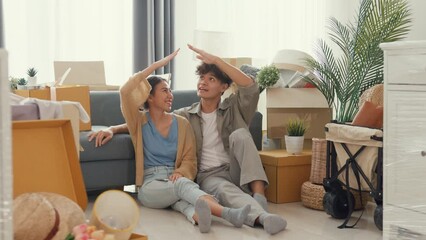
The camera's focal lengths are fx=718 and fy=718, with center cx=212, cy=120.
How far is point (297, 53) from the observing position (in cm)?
451

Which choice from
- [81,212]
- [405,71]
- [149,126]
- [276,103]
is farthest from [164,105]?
[81,212]

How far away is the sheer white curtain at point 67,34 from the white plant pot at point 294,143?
2.27 meters

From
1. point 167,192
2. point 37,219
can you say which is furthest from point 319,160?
point 37,219

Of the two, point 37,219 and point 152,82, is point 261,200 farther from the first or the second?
point 37,219

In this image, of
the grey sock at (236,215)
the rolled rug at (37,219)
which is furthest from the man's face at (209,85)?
the rolled rug at (37,219)

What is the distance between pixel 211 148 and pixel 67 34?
2222 mm

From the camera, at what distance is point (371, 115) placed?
3477 millimetres

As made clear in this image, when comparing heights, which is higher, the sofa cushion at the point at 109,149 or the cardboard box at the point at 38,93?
the cardboard box at the point at 38,93

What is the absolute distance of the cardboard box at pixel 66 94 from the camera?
384 centimetres

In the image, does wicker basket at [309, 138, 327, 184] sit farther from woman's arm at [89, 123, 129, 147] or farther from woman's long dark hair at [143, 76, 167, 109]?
woman's arm at [89, 123, 129, 147]

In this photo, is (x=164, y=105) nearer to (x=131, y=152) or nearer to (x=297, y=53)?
(x=131, y=152)

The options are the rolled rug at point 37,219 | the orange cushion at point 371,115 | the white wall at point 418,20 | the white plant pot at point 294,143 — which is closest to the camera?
the rolled rug at point 37,219

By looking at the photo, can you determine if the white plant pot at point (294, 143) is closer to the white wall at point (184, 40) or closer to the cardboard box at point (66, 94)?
the cardboard box at point (66, 94)

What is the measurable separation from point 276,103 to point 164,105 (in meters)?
0.70
